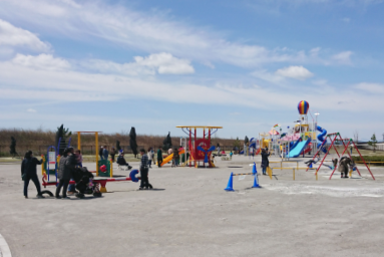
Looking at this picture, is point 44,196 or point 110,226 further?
point 44,196

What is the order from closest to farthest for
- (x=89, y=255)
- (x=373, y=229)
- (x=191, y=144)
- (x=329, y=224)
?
(x=89, y=255), (x=373, y=229), (x=329, y=224), (x=191, y=144)

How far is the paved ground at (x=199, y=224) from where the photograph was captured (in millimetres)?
6953

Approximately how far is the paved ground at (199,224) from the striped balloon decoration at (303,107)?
3609 centimetres

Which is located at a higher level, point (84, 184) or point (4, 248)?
point (84, 184)

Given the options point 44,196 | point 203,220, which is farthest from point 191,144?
point 203,220

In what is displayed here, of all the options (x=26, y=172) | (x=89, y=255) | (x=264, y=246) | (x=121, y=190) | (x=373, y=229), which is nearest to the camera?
(x=89, y=255)

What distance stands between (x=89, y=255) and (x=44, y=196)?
8.18 meters

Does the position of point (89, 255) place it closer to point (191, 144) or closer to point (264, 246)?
point (264, 246)

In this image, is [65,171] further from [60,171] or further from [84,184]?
[84,184]

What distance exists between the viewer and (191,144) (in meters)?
31.0

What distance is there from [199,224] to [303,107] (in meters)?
43.2

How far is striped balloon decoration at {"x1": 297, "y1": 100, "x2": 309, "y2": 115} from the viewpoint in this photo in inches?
1944

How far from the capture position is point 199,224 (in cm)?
902

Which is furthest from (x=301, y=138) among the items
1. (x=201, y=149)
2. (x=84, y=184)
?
(x=84, y=184)
